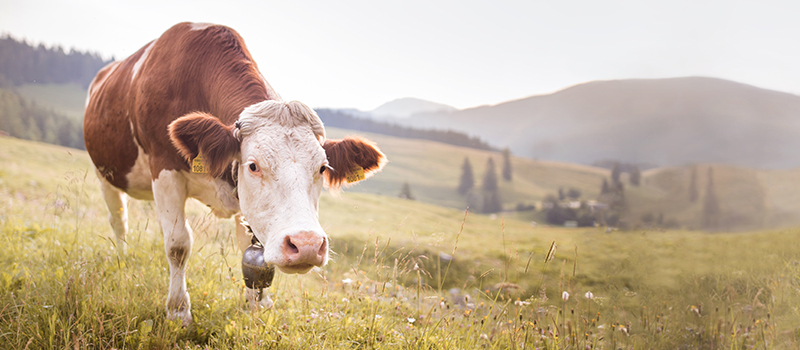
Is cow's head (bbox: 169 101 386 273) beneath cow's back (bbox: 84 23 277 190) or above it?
beneath

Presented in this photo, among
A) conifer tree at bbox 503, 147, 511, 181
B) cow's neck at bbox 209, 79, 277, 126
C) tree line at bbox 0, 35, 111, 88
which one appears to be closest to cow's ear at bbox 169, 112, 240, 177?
cow's neck at bbox 209, 79, 277, 126

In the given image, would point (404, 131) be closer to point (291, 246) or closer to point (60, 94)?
point (60, 94)

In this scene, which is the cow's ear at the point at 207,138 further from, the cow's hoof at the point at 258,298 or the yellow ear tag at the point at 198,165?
the cow's hoof at the point at 258,298

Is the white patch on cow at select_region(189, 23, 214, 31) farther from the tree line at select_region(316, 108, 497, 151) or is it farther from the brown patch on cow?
the tree line at select_region(316, 108, 497, 151)

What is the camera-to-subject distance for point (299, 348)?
109 inches

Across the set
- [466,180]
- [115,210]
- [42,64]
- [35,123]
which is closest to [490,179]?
[466,180]

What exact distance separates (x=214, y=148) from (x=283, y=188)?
0.69 m

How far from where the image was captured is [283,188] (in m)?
2.73

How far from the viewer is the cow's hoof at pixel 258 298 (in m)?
3.34

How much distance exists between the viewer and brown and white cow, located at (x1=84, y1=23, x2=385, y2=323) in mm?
2742

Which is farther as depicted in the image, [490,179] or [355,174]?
[490,179]

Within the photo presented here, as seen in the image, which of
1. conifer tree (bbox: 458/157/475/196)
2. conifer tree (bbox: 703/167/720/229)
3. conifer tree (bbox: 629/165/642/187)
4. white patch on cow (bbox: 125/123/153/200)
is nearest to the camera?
white patch on cow (bbox: 125/123/153/200)

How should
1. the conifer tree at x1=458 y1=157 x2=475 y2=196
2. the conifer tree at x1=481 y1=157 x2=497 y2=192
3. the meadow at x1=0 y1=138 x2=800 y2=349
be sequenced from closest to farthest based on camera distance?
the meadow at x1=0 y1=138 x2=800 y2=349, the conifer tree at x1=458 y1=157 x2=475 y2=196, the conifer tree at x1=481 y1=157 x2=497 y2=192

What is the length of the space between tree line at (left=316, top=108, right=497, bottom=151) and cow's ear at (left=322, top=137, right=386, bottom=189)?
262 ft
